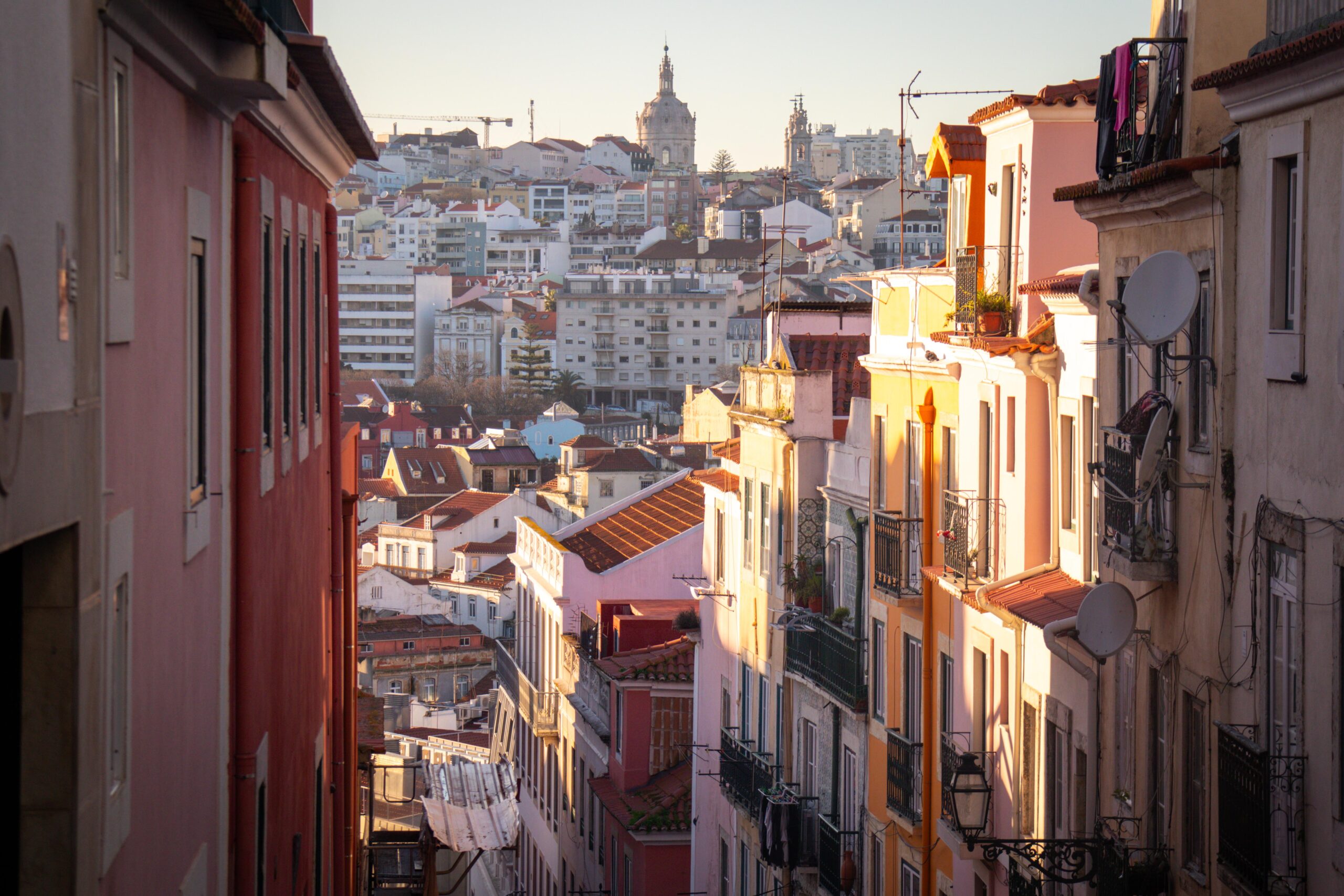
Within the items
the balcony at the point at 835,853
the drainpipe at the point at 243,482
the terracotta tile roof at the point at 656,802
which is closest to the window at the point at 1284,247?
the drainpipe at the point at 243,482

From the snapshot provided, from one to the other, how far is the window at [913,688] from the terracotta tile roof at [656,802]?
1109 cm

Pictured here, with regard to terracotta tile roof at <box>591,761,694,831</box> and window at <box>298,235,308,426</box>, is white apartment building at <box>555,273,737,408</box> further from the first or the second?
window at <box>298,235,308,426</box>

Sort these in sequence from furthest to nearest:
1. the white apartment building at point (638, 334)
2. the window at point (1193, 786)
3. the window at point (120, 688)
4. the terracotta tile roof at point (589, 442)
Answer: the white apartment building at point (638, 334)
the terracotta tile roof at point (589, 442)
the window at point (1193, 786)
the window at point (120, 688)

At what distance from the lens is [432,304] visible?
560ft

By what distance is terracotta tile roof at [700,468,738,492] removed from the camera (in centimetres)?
2717

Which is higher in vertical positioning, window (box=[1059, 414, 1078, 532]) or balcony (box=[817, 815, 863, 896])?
window (box=[1059, 414, 1078, 532])

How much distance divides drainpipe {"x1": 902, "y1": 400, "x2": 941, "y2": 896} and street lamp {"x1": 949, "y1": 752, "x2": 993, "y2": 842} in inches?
56.1

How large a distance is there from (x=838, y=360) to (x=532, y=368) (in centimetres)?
13087

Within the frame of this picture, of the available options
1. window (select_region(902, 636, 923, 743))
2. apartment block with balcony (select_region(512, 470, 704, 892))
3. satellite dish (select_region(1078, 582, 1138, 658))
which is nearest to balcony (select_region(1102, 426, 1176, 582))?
satellite dish (select_region(1078, 582, 1138, 658))

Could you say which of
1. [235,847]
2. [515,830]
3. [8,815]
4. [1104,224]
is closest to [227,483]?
[235,847]

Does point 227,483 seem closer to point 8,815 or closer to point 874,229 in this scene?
point 8,815

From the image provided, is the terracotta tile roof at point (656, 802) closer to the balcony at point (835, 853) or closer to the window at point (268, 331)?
the balcony at point (835, 853)

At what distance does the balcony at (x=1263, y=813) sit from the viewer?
8984 mm

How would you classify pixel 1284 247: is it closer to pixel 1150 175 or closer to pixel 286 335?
pixel 1150 175
